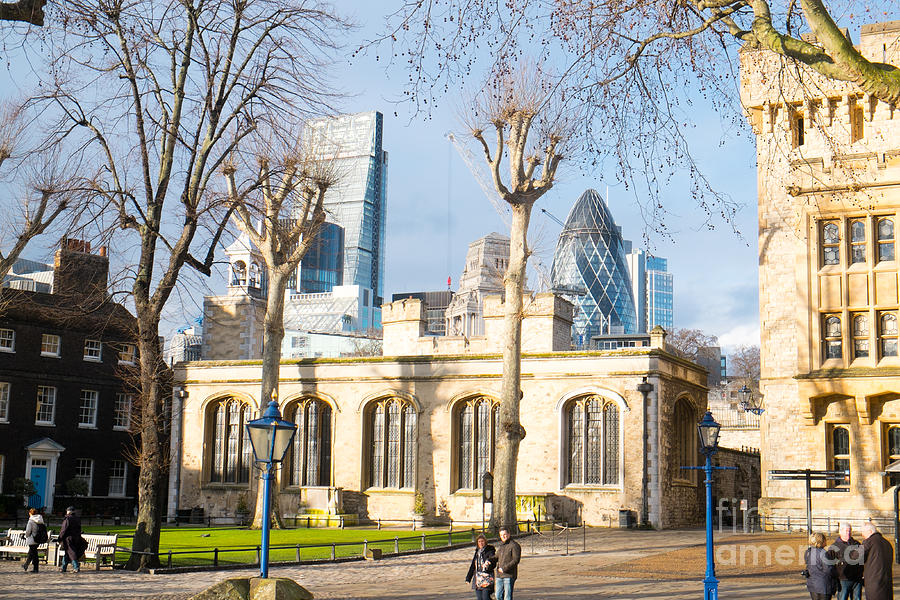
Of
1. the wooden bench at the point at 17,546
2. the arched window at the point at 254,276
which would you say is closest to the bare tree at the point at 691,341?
the arched window at the point at 254,276

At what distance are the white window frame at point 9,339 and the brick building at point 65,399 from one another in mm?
41

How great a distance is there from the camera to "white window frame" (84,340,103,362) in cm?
4434

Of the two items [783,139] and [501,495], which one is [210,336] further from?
[783,139]

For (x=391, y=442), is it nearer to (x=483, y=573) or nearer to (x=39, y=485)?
(x=39, y=485)

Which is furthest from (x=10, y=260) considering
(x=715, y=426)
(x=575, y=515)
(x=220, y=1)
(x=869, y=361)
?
(x=869, y=361)

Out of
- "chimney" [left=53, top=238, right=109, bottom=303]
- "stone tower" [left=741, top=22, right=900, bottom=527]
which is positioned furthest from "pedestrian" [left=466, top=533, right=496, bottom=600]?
"chimney" [left=53, top=238, right=109, bottom=303]

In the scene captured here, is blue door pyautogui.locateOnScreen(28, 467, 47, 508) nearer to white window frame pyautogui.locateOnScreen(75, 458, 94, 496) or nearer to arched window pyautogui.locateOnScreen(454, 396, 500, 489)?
white window frame pyautogui.locateOnScreen(75, 458, 94, 496)

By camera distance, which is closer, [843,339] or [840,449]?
[843,339]

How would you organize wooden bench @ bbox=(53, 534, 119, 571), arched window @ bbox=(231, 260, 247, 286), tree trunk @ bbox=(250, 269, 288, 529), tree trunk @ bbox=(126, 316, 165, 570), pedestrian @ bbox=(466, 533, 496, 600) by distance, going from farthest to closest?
tree trunk @ bbox=(250, 269, 288, 529)
arched window @ bbox=(231, 260, 247, 286)
wooden bench @ bbox=(53, 534, 119, 571)
tree trunk @ bbox=(126, 316, 165, 570)
pedestrian @ bbox=(466, 533, 496, 600)

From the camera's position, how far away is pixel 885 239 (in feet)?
87.1

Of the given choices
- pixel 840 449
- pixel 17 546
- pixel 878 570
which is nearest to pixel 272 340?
pixel 17 546

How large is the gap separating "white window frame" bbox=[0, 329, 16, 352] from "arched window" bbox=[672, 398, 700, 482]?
26790mm

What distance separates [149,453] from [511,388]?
1135cm

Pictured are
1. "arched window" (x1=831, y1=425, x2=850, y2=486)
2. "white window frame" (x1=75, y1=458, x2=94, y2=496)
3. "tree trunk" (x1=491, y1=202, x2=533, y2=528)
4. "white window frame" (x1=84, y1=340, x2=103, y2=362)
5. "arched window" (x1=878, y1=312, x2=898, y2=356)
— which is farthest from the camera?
"white window frame" (x1=84, y1=340, x2=103, y2=362)
